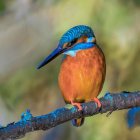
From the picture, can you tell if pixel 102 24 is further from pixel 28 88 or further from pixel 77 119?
pixel 77 119

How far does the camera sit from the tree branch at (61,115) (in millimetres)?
1228

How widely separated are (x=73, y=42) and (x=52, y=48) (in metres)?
1.81

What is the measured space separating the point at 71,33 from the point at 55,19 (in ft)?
5.73

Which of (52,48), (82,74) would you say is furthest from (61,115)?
(52,48)

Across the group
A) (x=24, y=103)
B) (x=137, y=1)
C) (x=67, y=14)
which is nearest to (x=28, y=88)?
(x=24, y=103)

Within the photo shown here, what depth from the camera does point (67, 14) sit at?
2.98 metres

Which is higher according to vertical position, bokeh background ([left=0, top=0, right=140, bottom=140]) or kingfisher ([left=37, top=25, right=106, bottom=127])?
bokeh background ([left=0, top=0, right=140, bottom=140])

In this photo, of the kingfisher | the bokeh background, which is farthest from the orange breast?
the bokeh background

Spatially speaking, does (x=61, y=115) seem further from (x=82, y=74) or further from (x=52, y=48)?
(x=52, y=48)

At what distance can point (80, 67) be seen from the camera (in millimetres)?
1356

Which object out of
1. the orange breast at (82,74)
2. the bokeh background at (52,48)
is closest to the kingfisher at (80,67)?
the orange breast at (82,74)

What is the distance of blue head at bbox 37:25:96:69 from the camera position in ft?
4.22

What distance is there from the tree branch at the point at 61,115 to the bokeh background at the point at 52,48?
1.40m

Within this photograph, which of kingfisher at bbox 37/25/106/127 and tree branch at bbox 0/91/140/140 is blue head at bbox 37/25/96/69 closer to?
kingfisher at bbox 37/25/106/127
